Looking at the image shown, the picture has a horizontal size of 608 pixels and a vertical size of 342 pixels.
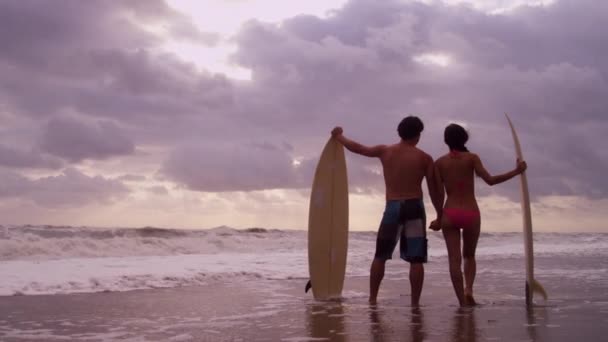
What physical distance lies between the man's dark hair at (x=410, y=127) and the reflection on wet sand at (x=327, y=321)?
1.41 m

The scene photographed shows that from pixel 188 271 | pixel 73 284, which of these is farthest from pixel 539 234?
pixel 73 284

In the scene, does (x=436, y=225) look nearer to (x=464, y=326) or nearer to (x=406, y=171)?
(x=406, y=171)

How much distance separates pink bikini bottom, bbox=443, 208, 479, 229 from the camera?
4.64 meters

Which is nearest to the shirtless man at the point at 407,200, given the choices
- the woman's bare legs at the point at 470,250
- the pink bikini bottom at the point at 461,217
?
the pink bikini bottom at the point at 461,217

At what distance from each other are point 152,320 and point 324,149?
227 centimetres

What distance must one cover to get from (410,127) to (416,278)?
1147 mm

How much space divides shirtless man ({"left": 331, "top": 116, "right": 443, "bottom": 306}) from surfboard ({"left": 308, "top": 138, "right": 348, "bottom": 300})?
0.72m

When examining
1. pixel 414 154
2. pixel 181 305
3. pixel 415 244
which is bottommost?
pixel 181 305

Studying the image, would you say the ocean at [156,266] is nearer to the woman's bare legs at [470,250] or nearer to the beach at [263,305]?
the beach at [263,305]

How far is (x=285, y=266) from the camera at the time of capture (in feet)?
30.1

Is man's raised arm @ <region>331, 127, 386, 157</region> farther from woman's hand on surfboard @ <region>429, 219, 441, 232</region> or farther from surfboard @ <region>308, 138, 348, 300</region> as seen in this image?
woman's hand on surfboard @ <region>429, 219, 441, 232</region>

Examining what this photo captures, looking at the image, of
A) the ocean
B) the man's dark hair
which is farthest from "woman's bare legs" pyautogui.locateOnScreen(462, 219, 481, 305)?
the ocean

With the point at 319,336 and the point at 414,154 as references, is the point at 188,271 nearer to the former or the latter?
the point at 414,154

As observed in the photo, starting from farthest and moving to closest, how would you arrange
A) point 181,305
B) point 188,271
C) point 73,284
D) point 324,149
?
1. point 188,271
2. point 73,284
3. point 324,149
4. point 181,305
